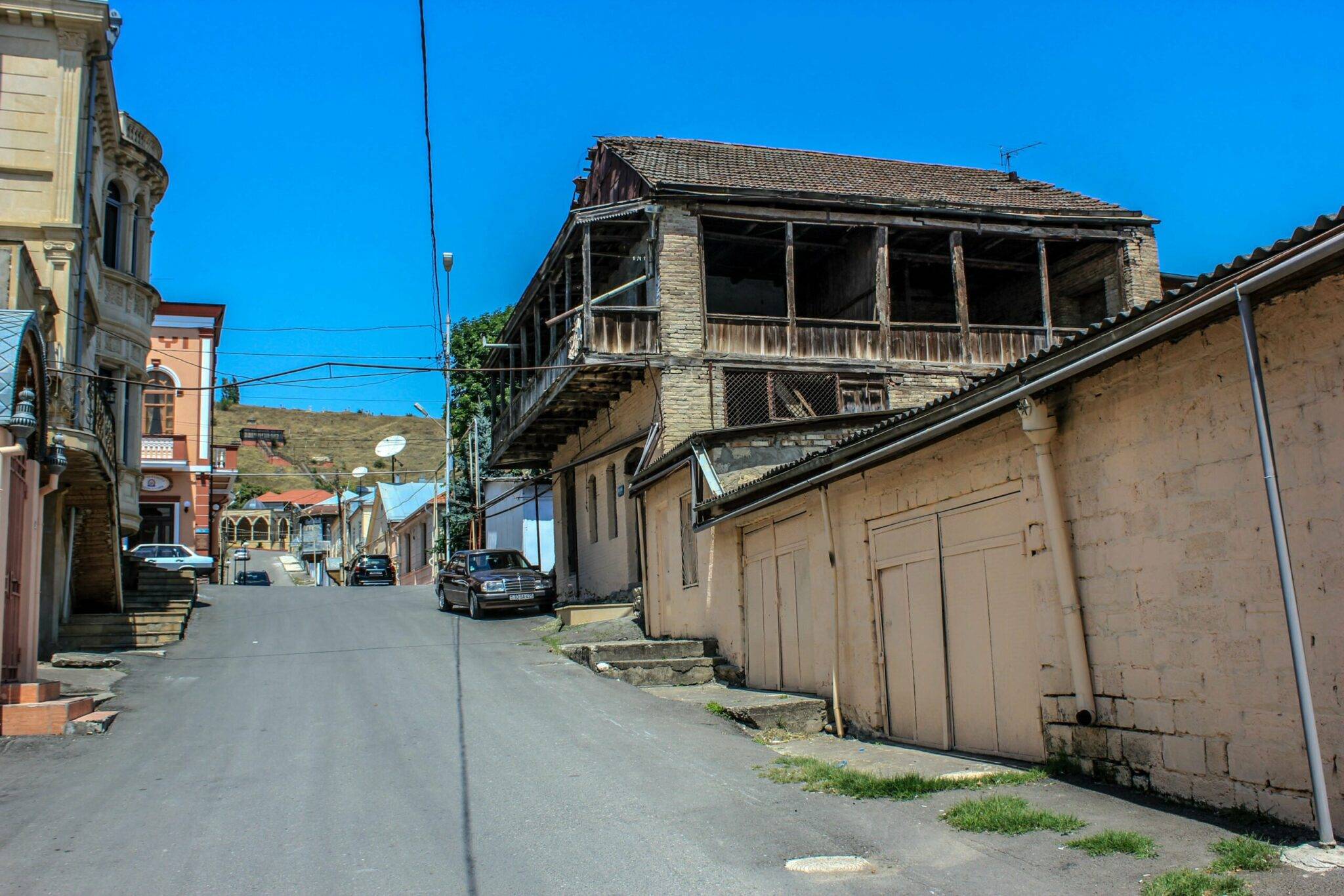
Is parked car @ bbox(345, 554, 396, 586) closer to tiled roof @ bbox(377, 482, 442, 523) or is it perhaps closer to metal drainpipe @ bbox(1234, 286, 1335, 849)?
tiled roof @ bbox(377, 482, 442, 523)

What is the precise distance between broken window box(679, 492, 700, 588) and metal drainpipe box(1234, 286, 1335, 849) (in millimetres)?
11471

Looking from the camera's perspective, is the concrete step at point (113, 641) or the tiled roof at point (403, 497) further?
the tiled roof at point (403, 497)

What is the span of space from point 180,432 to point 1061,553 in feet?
119

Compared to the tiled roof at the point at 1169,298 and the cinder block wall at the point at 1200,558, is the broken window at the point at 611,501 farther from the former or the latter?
the cinder block wall at the point at 1200,558

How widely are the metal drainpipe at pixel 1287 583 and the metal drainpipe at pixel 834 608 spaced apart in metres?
6.00

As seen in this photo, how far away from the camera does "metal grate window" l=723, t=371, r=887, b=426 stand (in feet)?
72.7

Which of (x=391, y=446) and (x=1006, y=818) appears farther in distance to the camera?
(x=391, y=446)

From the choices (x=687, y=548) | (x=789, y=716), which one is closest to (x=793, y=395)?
(x=687, y=548)

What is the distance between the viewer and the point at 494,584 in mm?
25125

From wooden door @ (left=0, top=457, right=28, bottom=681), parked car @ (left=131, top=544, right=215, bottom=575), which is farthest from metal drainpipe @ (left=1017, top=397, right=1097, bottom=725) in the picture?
parked car @ (left=131, top=544, right=215, bottom=575)

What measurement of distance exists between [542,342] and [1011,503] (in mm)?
21768

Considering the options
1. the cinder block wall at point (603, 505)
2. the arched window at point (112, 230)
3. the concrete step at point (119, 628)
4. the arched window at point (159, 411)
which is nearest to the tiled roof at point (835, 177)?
the cinder block wall at point (603, 505)

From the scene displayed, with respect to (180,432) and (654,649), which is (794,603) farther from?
(180,432)

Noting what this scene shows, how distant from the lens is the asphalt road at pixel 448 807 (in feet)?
19.5
